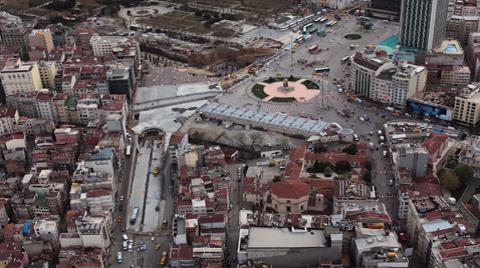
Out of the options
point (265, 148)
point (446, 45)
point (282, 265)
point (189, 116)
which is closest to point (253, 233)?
point (282, 265)

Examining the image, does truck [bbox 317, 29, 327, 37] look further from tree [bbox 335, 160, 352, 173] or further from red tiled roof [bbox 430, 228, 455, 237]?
red tiled roof [bbox 430, 228, 455, 237]

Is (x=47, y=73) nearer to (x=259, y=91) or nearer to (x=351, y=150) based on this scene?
(x=259, y=91)

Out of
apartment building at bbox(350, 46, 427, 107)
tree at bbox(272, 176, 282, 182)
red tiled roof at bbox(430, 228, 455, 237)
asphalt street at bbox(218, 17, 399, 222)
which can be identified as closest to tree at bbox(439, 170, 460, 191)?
asphalt street at bbox(218, 17, 399, 222)

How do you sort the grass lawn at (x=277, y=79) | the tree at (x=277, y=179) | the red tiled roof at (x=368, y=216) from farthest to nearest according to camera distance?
1. the grass lawn at (x=277, y=79)
2. the tree at (x=277, y=179)
3. the red tiled roof at (x=368, y=216)

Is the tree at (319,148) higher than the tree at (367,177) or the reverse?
higher

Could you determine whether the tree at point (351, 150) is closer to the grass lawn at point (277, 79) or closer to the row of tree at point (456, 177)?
the row of tree at point (456, 177)

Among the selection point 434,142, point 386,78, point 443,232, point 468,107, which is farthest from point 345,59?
point 443,232

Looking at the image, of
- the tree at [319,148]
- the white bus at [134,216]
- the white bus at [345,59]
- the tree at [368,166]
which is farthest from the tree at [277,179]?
the white bus at [345,59]
